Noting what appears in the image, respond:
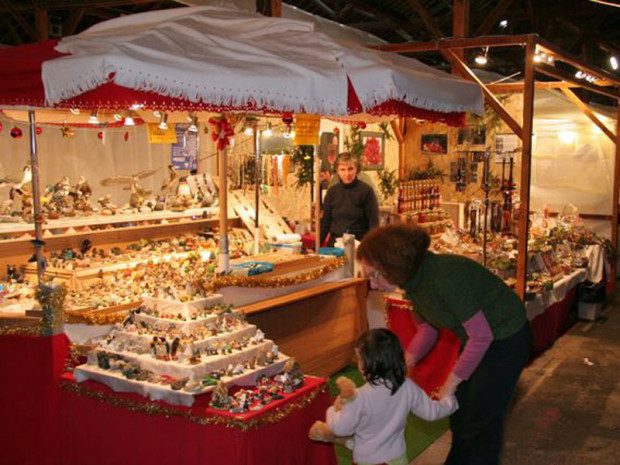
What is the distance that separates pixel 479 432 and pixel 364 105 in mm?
1760

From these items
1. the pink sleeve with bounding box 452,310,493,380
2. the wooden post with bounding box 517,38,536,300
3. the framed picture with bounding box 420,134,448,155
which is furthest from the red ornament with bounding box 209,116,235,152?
the framed picture with bounding box 420,134,448,155

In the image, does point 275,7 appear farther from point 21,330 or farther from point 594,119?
point 594,119

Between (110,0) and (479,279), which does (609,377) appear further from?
(110,0)

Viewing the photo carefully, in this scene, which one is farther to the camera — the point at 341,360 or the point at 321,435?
the point at 341,360

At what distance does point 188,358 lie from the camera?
3.26 m

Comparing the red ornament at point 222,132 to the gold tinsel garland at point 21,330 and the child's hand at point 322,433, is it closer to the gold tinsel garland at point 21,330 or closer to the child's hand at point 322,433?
the gold tinsel garland at point 21,330

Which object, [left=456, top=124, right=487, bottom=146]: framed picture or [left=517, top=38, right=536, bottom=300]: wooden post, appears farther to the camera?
[left=456, top=124, right=487, bottom=146]: framed picture

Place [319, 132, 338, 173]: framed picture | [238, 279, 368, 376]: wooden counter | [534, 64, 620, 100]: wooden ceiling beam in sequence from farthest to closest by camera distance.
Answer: [319, 132, 338, 173]: framed picture, [534, 64, 620, 100]: wooden ceiling beam, [238, 279, 368, 376]: wooden counter

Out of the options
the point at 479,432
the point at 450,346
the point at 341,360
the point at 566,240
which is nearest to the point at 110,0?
the point at 341,360

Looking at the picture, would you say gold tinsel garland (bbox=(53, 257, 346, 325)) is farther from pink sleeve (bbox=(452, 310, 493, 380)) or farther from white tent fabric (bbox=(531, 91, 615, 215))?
white tent fabric (bbox=(531, 91, 615, 215))

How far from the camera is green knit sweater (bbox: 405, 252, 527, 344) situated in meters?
2.64

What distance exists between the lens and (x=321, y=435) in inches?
110

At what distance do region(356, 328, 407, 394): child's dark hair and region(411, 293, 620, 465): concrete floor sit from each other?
1802 millimetres

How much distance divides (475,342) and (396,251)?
1.60 feet
